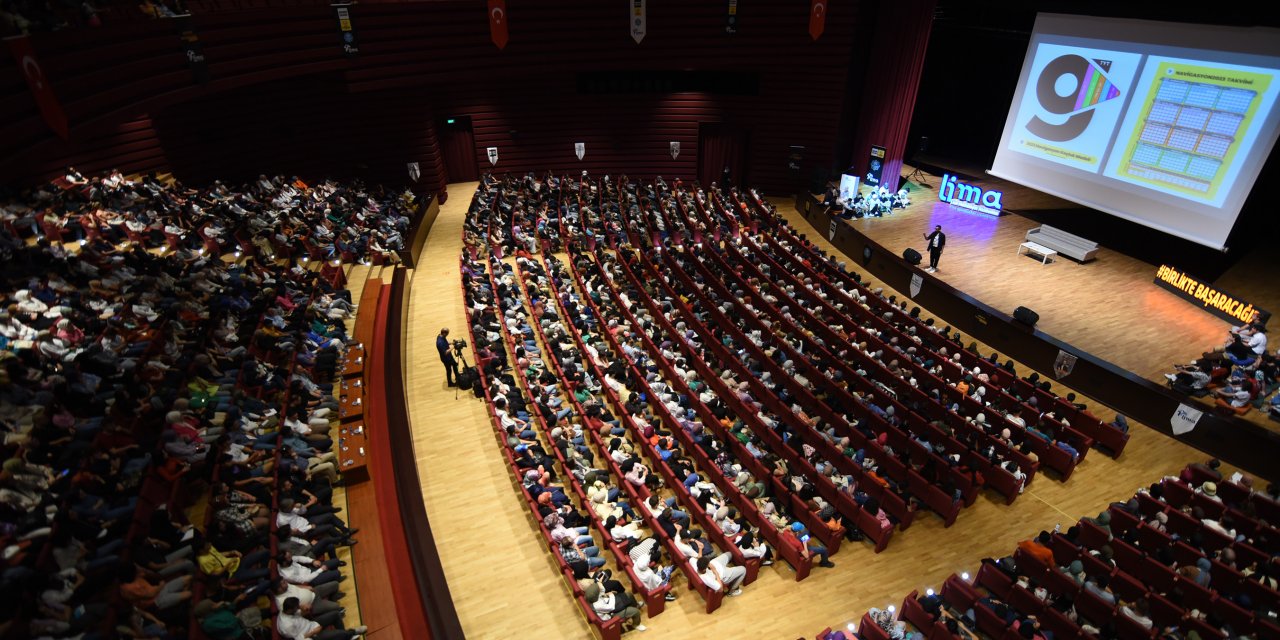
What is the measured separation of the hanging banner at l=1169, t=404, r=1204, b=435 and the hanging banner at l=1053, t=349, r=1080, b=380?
1.37 metres

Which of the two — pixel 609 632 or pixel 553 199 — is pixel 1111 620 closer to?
pixel 609 632

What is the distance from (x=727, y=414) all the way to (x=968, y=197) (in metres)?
11.3

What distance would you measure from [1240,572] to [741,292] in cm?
A: 743

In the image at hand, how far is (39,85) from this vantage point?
711 cm

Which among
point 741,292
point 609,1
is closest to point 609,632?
point 741,292

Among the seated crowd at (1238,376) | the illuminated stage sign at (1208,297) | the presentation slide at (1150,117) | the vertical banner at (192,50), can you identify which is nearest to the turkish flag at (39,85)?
the vertical banner at (192,50)

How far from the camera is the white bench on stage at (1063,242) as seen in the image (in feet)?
40.6

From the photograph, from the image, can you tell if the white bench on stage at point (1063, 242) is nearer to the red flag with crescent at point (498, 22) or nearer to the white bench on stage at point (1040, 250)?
the white bench on stage at point (1040, 250)

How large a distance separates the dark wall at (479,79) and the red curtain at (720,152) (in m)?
0.37

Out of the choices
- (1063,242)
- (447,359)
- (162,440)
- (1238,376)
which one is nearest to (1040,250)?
(1063,242)

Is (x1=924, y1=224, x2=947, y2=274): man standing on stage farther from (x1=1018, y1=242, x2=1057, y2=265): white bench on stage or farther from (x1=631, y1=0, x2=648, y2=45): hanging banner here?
(x1=631, y1=0, x2=648, y2=45): hanging banner

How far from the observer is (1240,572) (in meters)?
5.86

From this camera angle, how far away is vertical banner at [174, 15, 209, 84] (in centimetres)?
956

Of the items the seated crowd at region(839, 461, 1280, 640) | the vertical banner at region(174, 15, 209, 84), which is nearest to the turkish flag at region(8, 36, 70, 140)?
the vertical banner at region(174, 15, 209, 84)
